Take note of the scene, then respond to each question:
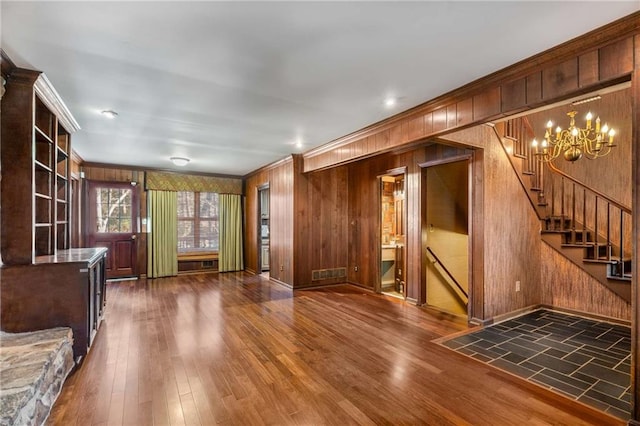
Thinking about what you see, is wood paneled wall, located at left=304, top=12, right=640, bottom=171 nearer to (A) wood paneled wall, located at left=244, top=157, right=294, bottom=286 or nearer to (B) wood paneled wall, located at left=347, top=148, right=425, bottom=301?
(B) wood paneled wall, located at left=347, top=148, right=425, bottom=301

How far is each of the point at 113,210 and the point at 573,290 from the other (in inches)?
334

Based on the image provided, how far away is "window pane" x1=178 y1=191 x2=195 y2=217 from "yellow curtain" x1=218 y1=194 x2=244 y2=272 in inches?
26.7

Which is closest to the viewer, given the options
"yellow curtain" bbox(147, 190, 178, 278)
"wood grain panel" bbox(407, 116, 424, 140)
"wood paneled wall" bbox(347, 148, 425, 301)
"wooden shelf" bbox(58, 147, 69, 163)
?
"wood grain panel" bbox(407, 116, 424, 140)

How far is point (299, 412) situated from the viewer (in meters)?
2.04

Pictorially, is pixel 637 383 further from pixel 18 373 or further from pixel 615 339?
pixel 18 373

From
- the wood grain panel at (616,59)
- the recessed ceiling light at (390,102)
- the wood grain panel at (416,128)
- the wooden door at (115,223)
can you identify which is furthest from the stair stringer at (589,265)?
the wooden door at (115,223)

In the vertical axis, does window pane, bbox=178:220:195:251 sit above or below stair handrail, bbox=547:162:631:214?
below

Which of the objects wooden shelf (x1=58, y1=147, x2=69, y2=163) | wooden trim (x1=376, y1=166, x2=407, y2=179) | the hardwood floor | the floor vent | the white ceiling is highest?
the white ceiling

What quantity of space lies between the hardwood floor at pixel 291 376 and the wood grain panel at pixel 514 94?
7.16 feet

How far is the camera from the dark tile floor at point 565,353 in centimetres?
231

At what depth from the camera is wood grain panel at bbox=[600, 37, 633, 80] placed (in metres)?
1.84

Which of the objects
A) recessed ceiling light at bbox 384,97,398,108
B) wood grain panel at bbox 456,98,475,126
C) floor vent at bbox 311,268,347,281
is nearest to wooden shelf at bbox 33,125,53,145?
recessed ceiling light at bbox 384,97,398,108

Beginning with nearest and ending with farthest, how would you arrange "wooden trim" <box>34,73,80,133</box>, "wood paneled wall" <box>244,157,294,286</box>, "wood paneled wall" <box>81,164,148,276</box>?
"wooden trim" <box>34,73,80,133</box>
"wood paneled wall" <box>244,157,294,286</box>
"wood paneled wall" <box>81,164,148,276</box>

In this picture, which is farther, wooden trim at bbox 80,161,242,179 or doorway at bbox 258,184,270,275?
doorway at bbox 258,184,270,275
